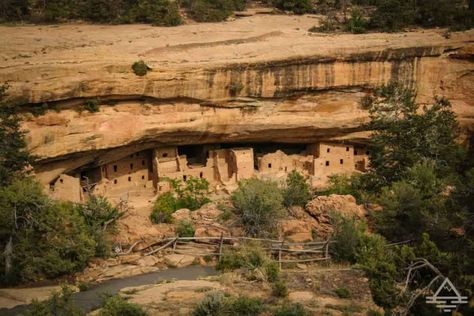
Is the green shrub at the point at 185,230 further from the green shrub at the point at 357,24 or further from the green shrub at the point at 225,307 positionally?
the green shrub at the point at 357,24

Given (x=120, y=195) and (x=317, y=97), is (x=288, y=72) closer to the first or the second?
(x=317, y=97)

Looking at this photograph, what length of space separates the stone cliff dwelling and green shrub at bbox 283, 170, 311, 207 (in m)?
1.44

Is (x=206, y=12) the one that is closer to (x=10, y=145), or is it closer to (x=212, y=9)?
(x=212, y=9)

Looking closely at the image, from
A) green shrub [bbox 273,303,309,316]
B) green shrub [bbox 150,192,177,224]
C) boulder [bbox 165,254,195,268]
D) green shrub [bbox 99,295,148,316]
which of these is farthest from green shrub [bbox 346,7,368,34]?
green shrub [bbox 99,295,148,316]

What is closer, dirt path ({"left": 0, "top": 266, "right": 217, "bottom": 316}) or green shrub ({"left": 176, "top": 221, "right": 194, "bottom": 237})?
dirt path ({"left": 0, "top": 266, "right": 217, "bottom": 316})

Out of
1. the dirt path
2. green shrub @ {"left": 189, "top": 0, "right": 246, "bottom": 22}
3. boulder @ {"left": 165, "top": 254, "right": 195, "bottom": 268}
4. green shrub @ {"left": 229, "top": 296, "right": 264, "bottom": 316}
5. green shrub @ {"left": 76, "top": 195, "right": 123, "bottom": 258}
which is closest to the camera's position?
green shrub @ {"left": 229, "top": 296, "right": 264, "bottom": 316}

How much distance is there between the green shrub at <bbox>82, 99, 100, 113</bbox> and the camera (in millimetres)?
18297

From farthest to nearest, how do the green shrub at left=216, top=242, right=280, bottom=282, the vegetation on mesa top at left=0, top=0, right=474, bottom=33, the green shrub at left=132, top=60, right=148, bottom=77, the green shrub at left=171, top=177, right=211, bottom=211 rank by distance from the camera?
the vegetation on mesa top at left=0, top=0, right=474, bottom=33
the green shrub at left=171, top=177, right=211, bottom=211
the green shrub at left=132, top=60, right=148, bottom=77
the green shrub at left=216, top=242, right=280, bottom=282

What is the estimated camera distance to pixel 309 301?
43.6ft

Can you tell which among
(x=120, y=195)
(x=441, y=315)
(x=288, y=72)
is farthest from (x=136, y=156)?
(x=441, y=315)

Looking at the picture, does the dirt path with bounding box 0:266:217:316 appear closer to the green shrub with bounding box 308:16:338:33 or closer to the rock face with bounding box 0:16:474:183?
the rock face with bounding box 0:16:474:183

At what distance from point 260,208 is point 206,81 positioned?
13.1ft

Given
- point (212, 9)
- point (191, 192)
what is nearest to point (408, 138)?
point (191, 192)

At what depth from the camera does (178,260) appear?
55.8 ft
